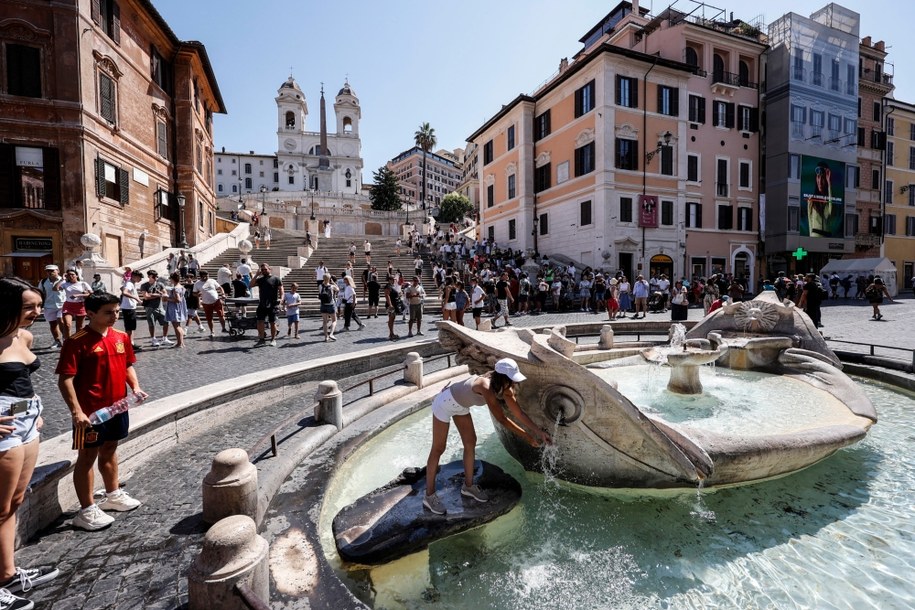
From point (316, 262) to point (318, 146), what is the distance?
205 ft

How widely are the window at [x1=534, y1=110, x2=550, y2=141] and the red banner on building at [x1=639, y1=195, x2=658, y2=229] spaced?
7.79m

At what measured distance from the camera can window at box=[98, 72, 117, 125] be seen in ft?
61.1

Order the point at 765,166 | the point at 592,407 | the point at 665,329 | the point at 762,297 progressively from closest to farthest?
the point at 592,407 → the point at 762,297 → the point at 665,329 → the point at 765,166

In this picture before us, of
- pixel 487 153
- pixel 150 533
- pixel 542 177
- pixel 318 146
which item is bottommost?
pixel 150 533

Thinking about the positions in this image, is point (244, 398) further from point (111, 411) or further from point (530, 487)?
point (530, 487)

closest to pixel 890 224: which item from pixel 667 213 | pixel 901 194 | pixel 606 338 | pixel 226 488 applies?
pixel 901 194

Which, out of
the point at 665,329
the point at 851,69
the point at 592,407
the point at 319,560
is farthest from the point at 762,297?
the point at 851,69

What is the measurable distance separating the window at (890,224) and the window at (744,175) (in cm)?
1644

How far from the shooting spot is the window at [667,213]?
25777 mm

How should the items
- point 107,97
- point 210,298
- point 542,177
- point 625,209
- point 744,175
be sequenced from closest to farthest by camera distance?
point 210,298, point 107,97, point 625,209, point 744,175, point 542,177

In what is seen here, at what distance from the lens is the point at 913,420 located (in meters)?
5.79

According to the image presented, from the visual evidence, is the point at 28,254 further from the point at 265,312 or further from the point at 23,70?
the point at 265,312

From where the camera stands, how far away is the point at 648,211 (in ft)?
81.9

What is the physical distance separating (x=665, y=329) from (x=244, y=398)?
10.9 meters
